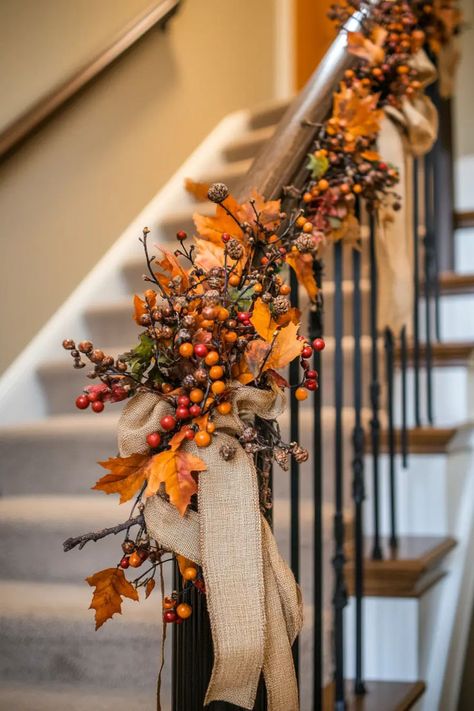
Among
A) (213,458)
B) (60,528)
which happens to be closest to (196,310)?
(213,458)

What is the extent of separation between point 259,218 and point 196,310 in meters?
0.23

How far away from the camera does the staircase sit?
4.37ft

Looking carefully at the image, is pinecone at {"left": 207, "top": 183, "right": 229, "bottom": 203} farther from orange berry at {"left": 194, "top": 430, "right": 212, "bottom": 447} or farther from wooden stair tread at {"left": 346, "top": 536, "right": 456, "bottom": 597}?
wooden stair tread at {"left": 346, "top": 536, "right": 456, "bottom": 597}

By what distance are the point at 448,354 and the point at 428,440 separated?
1.05 ft

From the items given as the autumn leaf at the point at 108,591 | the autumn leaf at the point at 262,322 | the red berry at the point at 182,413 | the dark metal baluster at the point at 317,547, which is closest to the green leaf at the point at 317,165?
the dark metal baluster at the point at 317,547

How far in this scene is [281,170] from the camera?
1.12 m

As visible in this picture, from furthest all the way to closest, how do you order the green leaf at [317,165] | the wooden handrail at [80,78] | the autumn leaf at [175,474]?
the wooden handrail at [80,78] < the green leaf at [317,165] < the autumn leaf at [175,474]

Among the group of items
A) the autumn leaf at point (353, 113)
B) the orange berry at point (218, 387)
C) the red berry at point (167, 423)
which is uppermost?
the autumn leaf at point (353, 113)

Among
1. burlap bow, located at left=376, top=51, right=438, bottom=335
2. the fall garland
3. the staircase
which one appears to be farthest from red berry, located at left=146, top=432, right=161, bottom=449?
burlap bow, located at left=376, top=51, right=438, bottom=335

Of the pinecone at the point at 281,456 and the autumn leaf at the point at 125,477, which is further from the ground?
the pinecone at the point at 281,456

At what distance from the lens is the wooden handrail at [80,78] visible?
2111 mm

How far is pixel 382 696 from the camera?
1.47 meters

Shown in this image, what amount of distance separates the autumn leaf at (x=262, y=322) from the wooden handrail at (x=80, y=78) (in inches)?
58.3

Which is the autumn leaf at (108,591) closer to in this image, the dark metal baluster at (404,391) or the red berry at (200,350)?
the red berry at (200,350)
